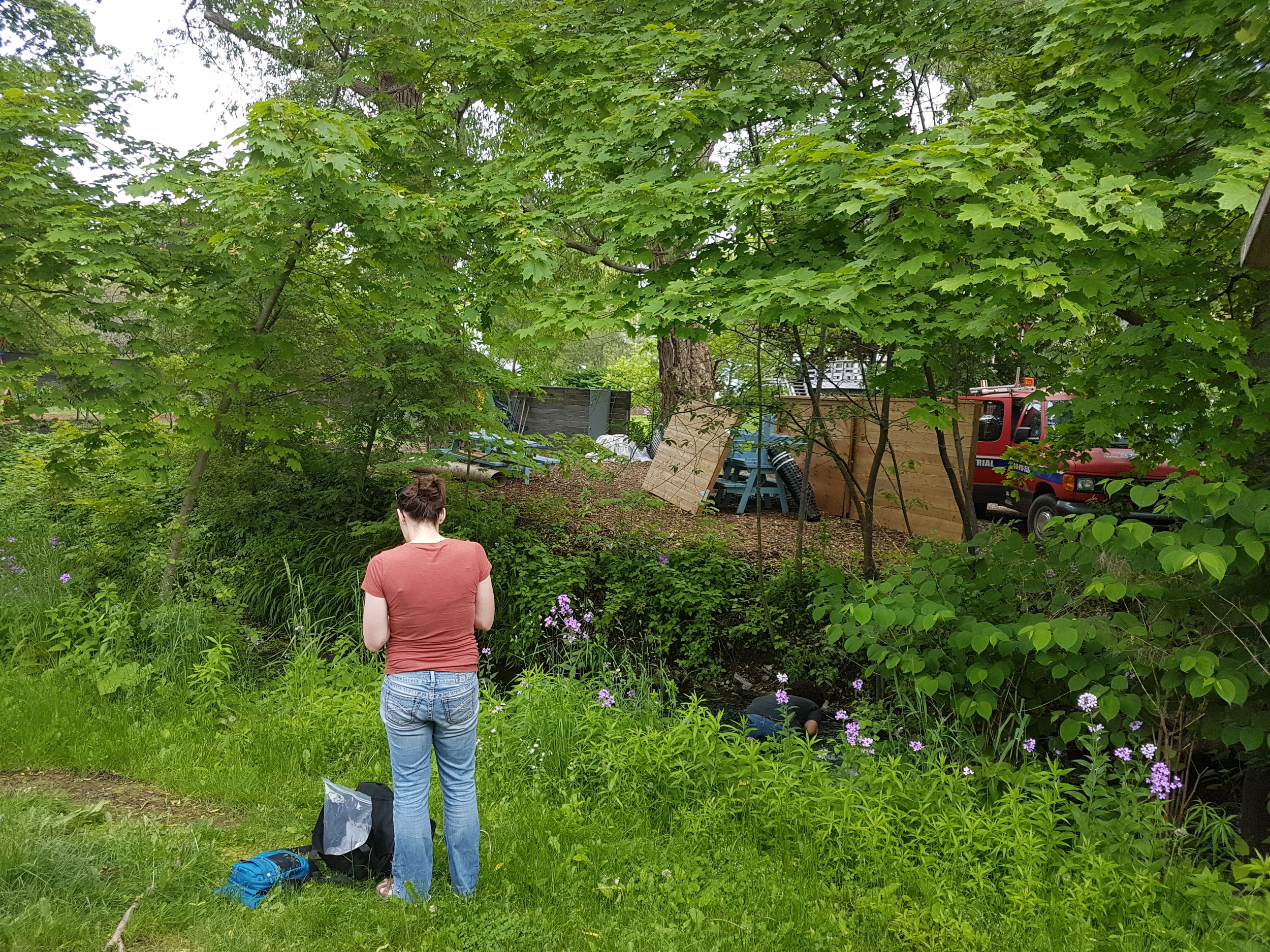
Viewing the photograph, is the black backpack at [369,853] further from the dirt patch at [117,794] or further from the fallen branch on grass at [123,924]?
the dirt patch at [117,794]

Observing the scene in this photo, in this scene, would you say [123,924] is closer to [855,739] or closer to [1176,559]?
[855,739]

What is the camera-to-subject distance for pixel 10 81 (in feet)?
18.5

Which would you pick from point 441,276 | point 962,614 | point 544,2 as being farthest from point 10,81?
point 962,614

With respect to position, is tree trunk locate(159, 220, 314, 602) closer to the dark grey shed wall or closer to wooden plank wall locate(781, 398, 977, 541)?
wooden plank wall locate(781, 398, 977, 541)

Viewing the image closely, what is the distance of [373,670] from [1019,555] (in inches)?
172

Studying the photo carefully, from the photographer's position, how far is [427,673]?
9.71ft

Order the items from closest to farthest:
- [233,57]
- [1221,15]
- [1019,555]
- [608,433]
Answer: [1221,15] → [1019,555] → [233,57] → [608,433]

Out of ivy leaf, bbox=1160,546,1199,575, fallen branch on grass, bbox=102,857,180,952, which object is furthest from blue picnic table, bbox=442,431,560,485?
ivy leaf, bbox=1160,546,1199,575

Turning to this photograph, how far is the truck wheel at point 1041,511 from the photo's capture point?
9.84 metres

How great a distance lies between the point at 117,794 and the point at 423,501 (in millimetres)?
2438

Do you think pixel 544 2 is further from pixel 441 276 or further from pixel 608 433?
pixel 608 433

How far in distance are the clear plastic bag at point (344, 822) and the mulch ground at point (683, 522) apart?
4.81 meters

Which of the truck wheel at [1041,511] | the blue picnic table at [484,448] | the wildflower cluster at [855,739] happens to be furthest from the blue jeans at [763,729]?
the truck wheel at [1041,511]

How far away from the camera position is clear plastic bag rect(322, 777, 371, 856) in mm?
3213
